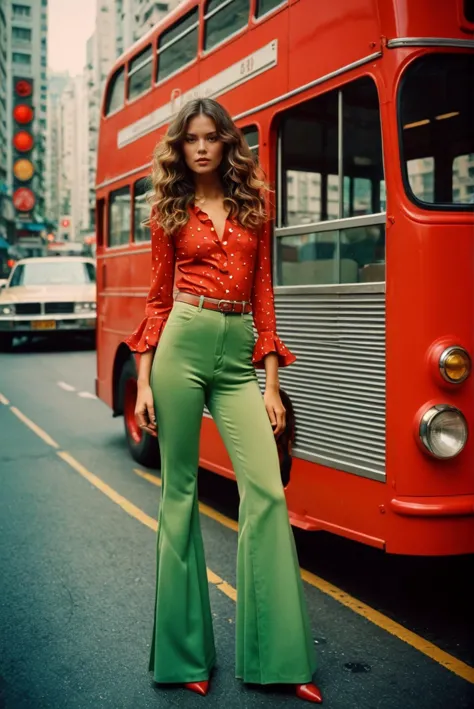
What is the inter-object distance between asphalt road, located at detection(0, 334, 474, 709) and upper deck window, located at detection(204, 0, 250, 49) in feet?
10.1

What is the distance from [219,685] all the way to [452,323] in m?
1.70

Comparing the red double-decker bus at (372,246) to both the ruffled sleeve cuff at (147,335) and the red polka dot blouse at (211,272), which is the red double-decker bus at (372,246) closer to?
the red polka dot blouse at (211,272)

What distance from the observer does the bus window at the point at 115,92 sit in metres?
8.38

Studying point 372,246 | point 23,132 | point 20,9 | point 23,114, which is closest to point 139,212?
point 372,246

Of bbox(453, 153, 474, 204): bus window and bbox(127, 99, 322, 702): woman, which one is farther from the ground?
bbox(453, 153, 474, 204): bus window

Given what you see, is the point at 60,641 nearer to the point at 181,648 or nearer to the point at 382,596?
the point at 181,648

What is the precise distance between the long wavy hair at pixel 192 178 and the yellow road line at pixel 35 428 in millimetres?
5799

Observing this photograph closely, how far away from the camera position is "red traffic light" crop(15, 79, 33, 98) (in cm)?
1549

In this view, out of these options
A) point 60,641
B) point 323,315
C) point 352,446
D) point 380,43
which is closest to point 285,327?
point 323,315

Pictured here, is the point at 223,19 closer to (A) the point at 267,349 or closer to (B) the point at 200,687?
(A) the point at 267,349

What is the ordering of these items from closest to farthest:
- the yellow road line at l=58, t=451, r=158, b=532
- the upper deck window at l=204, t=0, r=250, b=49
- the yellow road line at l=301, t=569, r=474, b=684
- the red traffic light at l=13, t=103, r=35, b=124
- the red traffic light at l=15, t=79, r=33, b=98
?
the yellow road line at l=301, t=569, r=474, b=684
the upper deck window at l=204, t=0, r=250, b=49
the yellow road line at l=58, t=451, r=158, b=532
the red traffic light at l=13, t=103, r=35, b=124
the red traffic light at l=15, t=79, r=33, b=98

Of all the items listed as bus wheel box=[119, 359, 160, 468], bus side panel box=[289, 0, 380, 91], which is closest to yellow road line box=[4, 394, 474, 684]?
bus wheel box=[119, 359, 160, 468]

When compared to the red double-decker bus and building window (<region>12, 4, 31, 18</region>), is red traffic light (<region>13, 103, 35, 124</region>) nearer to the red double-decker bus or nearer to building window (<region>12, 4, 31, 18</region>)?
the red double-decker bus

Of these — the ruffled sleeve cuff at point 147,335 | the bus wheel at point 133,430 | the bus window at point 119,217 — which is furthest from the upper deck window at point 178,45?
the ruffled sleeve cuff at point 147,335
